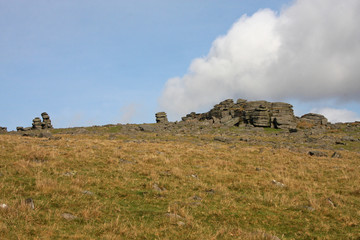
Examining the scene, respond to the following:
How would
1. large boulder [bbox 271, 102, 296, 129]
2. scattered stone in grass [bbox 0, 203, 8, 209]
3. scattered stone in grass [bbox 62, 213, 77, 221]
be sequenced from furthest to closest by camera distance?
large boulder [bbox 271, 102, 296, 129], scattered stone in grass [bbox 62, 213, 77, 221], scattered stone in grass [bbox 0, 203, 8, 209]

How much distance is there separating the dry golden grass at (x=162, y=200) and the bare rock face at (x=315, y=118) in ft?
241

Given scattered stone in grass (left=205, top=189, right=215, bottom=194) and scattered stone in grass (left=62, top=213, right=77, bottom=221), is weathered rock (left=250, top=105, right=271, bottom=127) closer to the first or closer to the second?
scattered stone in grass (left=205, top=189, right=215, bottom=194)

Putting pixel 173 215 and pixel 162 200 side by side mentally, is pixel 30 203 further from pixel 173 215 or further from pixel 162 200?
pixel 162 200

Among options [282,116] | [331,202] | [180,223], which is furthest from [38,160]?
[282,116]

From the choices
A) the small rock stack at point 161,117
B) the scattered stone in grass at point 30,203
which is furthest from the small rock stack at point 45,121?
the scattered stone in grass at point 30,203

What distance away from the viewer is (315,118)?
8894 centimetres

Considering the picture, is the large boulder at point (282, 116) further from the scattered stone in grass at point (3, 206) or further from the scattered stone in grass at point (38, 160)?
the scattered stone in grass at point (3, 206)

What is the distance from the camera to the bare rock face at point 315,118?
8619 cm

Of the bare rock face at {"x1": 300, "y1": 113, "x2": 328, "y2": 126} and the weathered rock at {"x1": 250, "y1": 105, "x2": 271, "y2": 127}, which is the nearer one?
the weathered rock at {"x1": 250, "y1": 105, "x2": 271, "y2": 127}

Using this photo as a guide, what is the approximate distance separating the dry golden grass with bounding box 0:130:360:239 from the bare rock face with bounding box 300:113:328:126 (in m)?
73.6

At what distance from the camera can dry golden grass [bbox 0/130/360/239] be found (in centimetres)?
790

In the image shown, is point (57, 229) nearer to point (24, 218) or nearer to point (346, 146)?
point (24, 218)

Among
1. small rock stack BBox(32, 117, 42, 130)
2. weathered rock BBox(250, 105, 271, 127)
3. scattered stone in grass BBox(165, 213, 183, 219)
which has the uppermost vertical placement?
weathered rock BBox(250, 105, 271, 127)

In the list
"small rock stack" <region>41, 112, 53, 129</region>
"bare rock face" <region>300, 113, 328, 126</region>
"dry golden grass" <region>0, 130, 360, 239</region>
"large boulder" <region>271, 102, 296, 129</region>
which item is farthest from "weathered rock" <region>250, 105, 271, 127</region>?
"small rock stack" <region>41, 112, 53, 129</region>
